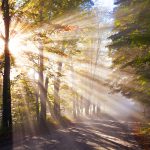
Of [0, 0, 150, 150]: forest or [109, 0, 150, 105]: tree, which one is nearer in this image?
[109, 0, 150, 105]: tree

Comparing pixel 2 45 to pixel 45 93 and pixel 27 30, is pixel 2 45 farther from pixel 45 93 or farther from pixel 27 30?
pixel 45 93

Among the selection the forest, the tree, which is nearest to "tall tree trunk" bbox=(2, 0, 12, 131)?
the forest

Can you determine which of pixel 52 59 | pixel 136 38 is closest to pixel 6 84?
pixel 52 59

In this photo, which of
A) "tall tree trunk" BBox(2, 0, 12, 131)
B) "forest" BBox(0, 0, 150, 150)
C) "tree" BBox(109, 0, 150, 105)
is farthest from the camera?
"tall tree trunk" BBox(2, 0, 12, 131)

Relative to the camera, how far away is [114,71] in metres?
32.2

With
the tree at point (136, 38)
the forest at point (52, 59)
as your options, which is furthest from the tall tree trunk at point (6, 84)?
the tree at point (136, 38)

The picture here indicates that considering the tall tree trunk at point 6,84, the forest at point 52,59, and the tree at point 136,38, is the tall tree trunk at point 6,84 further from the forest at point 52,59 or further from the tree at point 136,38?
the tree at point 136,38

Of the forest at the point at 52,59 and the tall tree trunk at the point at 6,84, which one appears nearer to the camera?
the forest at the point at 52,59

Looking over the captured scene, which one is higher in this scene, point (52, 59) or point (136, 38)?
point (52, 59)

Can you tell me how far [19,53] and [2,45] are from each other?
4.32ft

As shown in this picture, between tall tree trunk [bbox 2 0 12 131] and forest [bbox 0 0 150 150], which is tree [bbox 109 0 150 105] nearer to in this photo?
forest [bbox 0 0 150 150]

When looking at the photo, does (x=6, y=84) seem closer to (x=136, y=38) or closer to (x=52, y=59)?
(x=52, y=59)

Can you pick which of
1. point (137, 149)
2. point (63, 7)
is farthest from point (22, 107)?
point (137, 149)

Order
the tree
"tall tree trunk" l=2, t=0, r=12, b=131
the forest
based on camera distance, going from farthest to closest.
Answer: "tall tree trunk" l=2, t=0, r=12, b=131, the forest, the tree
